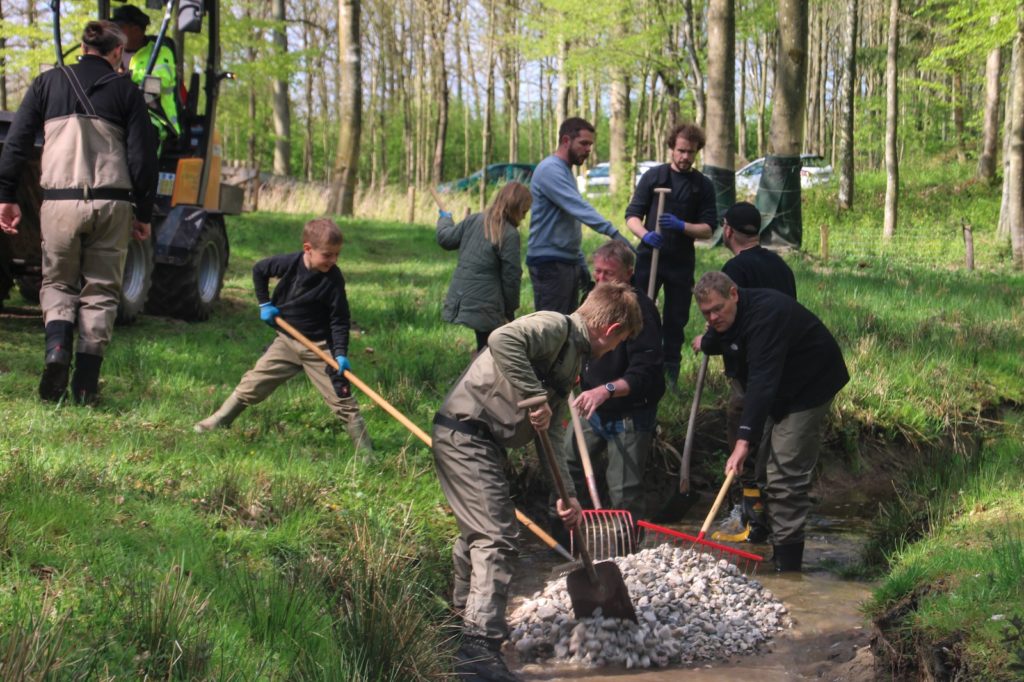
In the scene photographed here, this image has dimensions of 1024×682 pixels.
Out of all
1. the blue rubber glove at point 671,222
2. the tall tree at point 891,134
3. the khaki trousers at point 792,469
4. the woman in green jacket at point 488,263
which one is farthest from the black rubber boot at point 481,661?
the tall tree at point 891,134

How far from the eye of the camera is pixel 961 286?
1359 centimetres

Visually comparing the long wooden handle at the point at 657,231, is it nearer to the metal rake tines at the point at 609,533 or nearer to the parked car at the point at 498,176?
the metal rake tines at the point at 609,533

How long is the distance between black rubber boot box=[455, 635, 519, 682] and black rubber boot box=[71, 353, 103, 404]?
10.5ft

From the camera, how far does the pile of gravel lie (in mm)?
5281

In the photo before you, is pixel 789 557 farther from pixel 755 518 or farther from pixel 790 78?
pixel 790 78

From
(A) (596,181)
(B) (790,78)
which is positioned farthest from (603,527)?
(A) (596,181)

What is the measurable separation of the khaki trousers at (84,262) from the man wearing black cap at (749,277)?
3.89 meters

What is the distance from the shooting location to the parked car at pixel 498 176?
34.0m

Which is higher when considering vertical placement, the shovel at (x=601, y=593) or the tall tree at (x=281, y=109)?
the tall tree at (x=281, y=109)

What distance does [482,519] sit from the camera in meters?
4.82

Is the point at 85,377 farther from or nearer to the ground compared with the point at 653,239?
nearer to the ground

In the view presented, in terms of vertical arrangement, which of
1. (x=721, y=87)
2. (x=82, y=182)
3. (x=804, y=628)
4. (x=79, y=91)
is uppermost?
(x=721, y=87)

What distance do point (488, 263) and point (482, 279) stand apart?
12 cm

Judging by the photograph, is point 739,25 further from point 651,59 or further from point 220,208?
point 220,208
